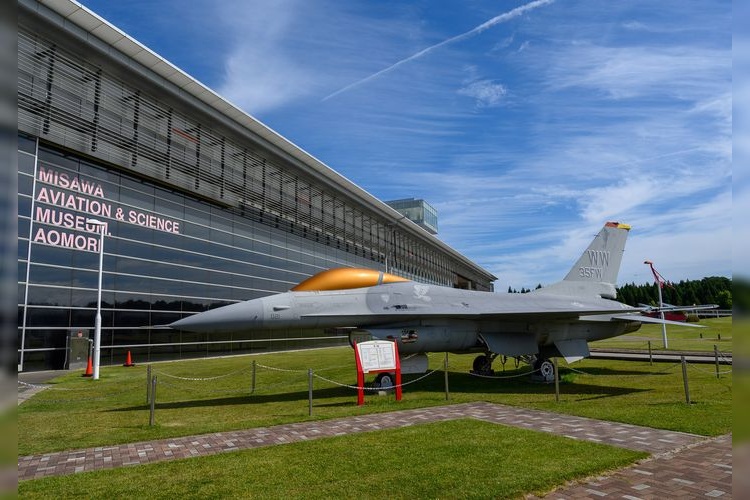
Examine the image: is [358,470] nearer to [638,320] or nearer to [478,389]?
[478,389]

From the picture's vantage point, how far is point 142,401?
12.8 metres

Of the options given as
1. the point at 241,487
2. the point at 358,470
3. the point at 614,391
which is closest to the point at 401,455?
the point at 358,470

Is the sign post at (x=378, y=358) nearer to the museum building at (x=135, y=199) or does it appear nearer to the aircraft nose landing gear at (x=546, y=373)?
the aircraft nose landing gear at (x=546, y=373)

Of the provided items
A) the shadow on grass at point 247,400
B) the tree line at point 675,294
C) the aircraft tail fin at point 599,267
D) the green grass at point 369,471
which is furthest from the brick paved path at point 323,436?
the tree line at point 675,294

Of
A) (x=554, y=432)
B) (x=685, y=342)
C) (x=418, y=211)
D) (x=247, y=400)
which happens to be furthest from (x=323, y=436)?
(x=418, y=211)

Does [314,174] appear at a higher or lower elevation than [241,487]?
higher

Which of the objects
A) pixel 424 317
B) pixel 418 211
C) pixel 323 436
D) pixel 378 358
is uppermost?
pixel 418 211

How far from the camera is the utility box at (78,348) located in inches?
859

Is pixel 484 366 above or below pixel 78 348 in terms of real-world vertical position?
below

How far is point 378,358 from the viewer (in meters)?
12.5

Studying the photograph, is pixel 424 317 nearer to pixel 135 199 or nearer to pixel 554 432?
pixel 554 432

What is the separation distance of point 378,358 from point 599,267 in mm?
11882

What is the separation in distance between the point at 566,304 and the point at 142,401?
577 inches

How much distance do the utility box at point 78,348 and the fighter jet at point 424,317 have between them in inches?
548
